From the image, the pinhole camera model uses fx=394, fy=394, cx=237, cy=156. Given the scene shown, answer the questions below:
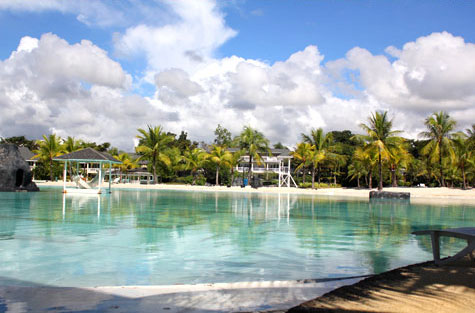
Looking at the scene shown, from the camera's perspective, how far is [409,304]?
10.8 feet

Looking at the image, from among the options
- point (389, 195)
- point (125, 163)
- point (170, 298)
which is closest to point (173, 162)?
point (125, 163)

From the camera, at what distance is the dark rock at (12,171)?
78.0 ft

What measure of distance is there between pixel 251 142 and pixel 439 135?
16972 mm

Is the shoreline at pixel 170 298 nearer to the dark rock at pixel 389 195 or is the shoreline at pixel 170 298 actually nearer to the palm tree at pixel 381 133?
the dark rock at pixel 389 195

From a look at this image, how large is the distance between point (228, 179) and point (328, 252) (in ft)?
121

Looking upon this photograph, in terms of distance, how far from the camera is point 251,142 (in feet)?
130

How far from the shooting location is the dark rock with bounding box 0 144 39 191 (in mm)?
23781

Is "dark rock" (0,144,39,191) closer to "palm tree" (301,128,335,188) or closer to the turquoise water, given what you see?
the turquoise water

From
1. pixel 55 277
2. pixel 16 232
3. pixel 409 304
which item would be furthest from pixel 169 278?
pixel 16 232

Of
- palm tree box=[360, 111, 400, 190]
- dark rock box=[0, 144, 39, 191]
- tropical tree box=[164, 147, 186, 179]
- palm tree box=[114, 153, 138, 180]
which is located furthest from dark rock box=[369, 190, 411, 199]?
palm tree box=[114, 153, 138, 180]

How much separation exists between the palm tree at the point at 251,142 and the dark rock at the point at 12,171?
20.3m

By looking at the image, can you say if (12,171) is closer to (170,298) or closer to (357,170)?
(170,298)

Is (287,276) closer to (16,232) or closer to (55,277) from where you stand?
(55,277)

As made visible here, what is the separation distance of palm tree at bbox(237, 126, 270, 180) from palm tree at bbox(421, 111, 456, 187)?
14903mm
